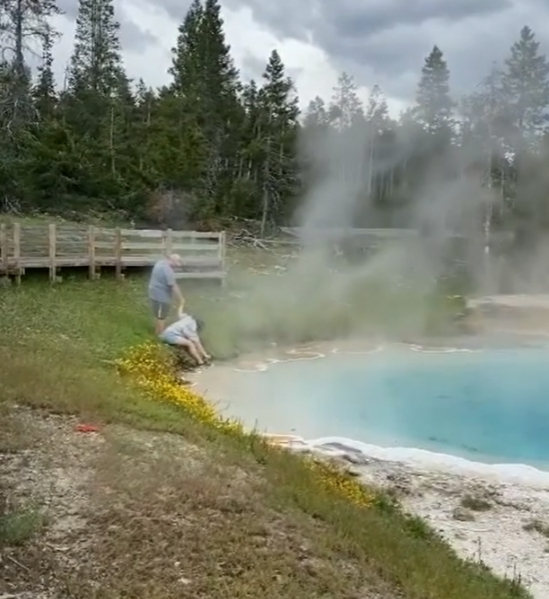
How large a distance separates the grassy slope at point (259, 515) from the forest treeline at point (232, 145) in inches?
673

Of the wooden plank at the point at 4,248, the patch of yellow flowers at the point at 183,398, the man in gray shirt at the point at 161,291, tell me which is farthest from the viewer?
the wooden plank at the point at 4,248

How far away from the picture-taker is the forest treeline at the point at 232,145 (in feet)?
103

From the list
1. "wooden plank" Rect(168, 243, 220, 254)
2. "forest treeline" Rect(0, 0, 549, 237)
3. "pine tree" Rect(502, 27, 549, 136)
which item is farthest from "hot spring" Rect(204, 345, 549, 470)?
"pine tree" Rect(502, 27, 549, 136)

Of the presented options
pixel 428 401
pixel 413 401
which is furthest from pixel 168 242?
pixel 428 401

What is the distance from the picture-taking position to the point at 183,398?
9.72 m

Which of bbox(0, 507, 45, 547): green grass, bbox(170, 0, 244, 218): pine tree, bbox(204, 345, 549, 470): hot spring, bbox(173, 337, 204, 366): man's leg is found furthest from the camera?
bbox(170, 0, 244, 218): pine tree

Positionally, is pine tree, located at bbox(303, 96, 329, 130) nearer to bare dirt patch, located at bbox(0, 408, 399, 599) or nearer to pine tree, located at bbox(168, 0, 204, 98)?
pine tree, located at bbox(168, 0, 204, 98)

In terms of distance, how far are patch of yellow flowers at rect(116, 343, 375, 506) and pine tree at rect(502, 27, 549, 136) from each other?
31044mm

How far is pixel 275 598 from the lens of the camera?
4367 mm

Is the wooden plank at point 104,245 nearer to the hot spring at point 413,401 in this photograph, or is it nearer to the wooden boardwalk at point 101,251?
the wooden boardwalk at point 101,251

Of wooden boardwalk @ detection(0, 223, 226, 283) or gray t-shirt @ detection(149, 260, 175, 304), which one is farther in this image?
wooden boardwalk @ detection(0, 223, 226, 283)

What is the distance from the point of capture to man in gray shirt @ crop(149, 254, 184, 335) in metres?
13.6

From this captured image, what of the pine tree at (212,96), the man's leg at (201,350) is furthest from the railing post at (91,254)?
the pine tree at (212,96)

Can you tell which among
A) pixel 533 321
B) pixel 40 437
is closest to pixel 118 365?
pixel 40 437
